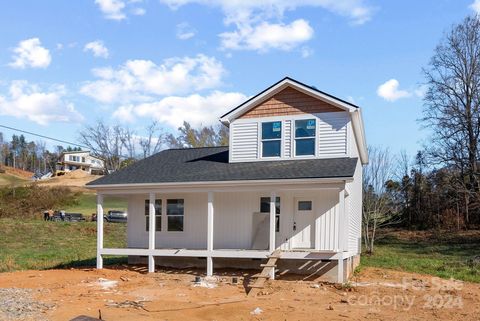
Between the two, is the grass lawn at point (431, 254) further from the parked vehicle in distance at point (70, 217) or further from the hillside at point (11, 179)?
the hillside at point (11, 179)

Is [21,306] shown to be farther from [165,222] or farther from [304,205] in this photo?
[304,205]

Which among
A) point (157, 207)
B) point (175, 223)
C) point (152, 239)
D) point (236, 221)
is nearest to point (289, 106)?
point (236, 221)

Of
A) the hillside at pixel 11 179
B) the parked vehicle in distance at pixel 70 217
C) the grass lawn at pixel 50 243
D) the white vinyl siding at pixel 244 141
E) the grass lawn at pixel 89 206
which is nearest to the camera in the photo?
the white vinyl siding at pixel 244 141

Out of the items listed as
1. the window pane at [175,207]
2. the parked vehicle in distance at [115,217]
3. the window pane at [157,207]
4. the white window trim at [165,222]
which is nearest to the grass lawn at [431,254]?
the white window trim at [165,222]

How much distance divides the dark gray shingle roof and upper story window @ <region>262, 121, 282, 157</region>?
0.44m

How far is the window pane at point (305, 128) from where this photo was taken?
1692 cm

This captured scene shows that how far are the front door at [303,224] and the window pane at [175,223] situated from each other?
426 centimetres

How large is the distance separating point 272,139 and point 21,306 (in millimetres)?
9508

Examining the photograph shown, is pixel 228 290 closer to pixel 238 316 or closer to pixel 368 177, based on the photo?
pixel 238 316

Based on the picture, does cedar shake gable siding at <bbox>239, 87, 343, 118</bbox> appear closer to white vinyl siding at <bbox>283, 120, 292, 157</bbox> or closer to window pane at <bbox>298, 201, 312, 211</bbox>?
white vinyl siding at <bbox>283, 120, 292, 157</bbox>

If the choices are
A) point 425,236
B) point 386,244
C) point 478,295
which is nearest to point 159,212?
point 478,295

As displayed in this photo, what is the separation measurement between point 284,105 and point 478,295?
832cm

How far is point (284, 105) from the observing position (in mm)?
17359

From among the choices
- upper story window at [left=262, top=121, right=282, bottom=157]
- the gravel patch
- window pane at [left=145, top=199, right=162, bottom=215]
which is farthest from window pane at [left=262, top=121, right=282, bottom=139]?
the gravel patch
